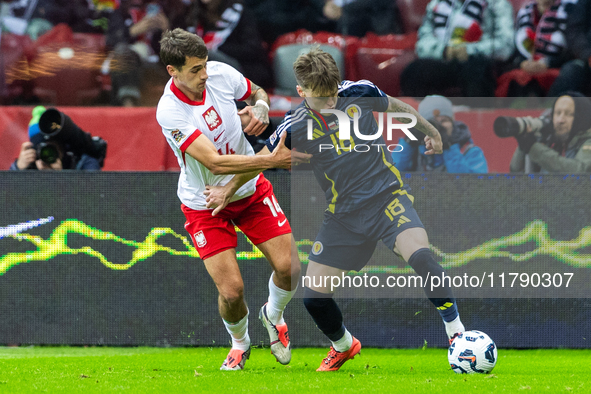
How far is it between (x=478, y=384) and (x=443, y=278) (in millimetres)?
626

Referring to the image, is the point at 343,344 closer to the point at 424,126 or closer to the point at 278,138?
the point at 278,138

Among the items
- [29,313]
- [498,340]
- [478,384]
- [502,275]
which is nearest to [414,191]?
[502,275]

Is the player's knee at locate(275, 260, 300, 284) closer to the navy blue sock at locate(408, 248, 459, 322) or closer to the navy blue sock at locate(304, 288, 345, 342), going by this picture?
the navy blue sock at locate(304, 288, 345, 342)

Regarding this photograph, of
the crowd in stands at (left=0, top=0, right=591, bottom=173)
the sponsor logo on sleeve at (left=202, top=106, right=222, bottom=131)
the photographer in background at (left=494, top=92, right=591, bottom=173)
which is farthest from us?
the crowd in stands at (left=0, top=0, right=591, bottom=173)

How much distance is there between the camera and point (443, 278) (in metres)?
4.13

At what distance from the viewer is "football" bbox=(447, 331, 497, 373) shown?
4141 millimetres

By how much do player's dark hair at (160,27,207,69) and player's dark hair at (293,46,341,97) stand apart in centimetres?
61

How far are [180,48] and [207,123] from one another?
0.51 meters

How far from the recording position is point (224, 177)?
4703 mm

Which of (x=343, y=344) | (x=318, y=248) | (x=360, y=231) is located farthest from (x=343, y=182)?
(x=343, y=344)

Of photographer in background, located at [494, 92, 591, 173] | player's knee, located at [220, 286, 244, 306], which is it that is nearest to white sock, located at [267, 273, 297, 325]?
player's knee, located at [220, 286, 244, 306]

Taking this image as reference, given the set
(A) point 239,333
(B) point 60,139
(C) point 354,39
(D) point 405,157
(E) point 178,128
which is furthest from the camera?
(C) point 354,39

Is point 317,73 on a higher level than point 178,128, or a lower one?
higher

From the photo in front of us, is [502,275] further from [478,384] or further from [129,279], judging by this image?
[129,279]
